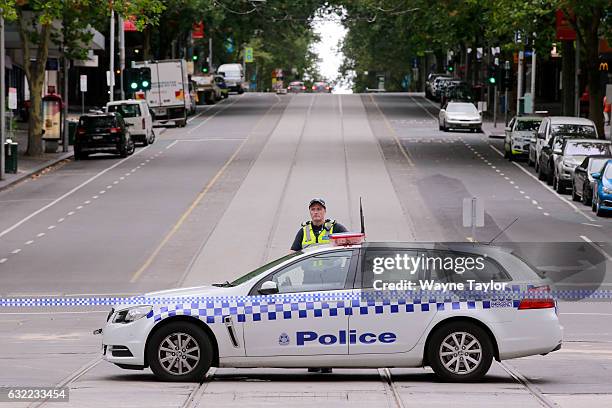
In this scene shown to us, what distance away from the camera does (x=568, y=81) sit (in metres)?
58.8

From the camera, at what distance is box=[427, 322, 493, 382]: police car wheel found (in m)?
13.9

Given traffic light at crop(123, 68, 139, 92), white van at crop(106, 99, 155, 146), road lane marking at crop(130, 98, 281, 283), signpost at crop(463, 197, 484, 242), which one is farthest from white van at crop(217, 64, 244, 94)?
signpost at crop(463, 197, 484, 242)

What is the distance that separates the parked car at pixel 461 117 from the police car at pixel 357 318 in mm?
52215

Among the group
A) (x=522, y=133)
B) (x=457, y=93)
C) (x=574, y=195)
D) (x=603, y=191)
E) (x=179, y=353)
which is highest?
(x=457, y=93)

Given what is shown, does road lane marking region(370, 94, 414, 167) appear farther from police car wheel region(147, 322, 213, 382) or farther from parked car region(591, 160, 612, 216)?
police car wheel region(147, 322, 213, 382)

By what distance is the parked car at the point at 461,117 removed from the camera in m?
65.8

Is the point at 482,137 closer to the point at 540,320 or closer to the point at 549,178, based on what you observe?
the point at 549,178

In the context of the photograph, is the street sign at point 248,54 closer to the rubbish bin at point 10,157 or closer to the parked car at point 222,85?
the parked car at point 222,85

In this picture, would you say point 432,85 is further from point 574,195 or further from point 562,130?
point 574,195

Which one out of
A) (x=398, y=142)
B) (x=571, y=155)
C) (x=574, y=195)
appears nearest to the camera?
(x=574, y=195)

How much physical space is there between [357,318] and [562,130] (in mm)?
32987

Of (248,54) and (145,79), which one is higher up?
(248,54)

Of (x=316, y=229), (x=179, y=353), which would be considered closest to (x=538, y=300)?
(x=316, y=229)

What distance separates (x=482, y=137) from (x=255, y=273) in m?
50.5
